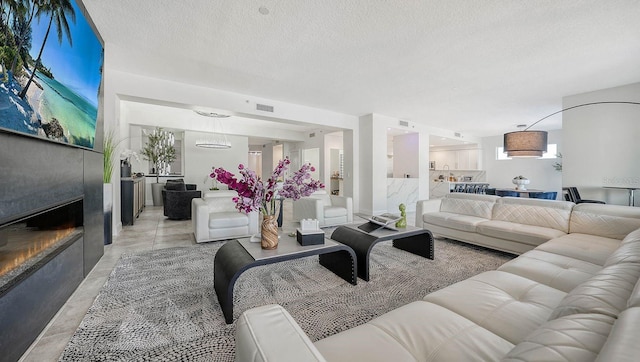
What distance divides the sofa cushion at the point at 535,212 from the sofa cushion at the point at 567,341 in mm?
3105

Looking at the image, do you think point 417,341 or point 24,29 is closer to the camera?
point 417,341

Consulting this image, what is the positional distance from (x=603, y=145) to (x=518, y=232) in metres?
3.29

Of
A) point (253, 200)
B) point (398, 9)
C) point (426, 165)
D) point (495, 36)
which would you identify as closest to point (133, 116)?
point (253, 200)

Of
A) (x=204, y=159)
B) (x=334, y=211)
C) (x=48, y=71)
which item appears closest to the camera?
(x=48, y=71)

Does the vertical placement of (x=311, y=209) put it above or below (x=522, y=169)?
below

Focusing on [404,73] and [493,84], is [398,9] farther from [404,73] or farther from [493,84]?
[493,84]

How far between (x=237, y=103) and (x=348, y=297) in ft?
13.7

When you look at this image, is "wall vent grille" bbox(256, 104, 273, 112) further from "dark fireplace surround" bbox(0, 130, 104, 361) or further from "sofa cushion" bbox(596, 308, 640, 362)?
"sofa cushion" bbox(596, 308, 640, 362)

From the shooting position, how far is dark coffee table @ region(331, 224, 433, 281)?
2592 mm

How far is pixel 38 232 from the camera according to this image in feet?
6.65

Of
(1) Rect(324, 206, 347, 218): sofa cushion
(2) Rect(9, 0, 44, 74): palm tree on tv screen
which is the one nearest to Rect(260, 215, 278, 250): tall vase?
(2) Rect(9, 0, 44, 74): palm tree on tv screen

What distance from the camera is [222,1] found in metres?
2.38

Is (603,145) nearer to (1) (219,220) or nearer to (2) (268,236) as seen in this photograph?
(2) (268,236)

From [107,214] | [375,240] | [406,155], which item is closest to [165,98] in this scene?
[107,214]
